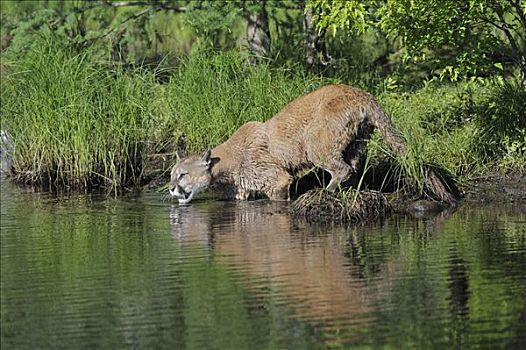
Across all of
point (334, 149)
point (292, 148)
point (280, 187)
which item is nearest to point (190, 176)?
point (280, 187)

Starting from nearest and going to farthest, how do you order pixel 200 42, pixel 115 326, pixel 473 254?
pixel 115 326 < pixel 473 254 < pixel 200 42

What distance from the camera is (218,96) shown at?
15164 mm

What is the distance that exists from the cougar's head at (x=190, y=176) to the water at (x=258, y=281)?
2.28ft

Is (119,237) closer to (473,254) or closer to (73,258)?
(73,258)

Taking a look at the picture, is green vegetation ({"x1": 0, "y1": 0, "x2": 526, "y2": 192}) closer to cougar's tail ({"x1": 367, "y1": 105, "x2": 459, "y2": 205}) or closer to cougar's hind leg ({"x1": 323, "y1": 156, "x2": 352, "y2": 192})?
cougar's tail ({"x1": 367, "y1": 105, "x2": 459, "y2": 205})

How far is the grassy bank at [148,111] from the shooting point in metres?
14.6

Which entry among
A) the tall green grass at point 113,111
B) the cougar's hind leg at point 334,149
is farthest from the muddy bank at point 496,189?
the tall green grass at point 113,111

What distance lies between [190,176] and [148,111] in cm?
195

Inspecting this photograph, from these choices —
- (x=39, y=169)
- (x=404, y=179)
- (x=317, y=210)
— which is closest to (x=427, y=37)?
(x=404, y=179)

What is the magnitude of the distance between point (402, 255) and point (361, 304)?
5.88ft

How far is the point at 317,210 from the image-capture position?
12.2 m

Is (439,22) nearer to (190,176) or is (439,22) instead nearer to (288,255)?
(190,176)

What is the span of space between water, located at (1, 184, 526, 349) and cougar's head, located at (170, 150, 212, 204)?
0.69 meters

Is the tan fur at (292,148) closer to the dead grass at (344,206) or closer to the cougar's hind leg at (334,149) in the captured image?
the cougar's hind leg at (334,149)
